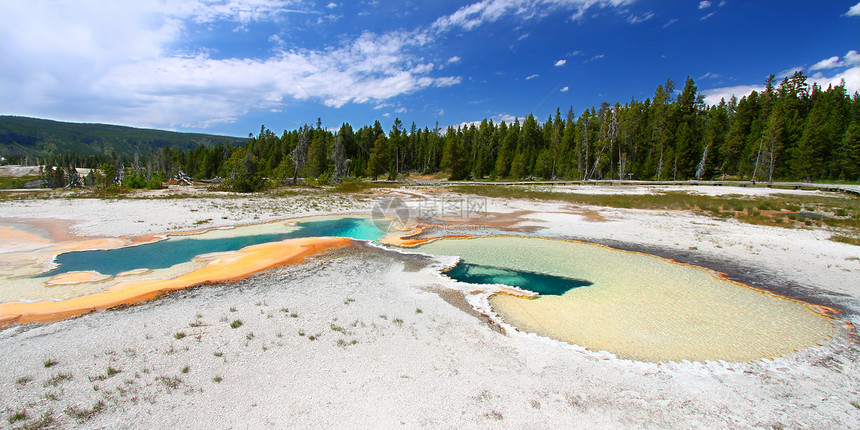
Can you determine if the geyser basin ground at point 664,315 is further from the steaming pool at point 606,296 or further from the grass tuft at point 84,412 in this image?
the grass tuft at point 84,412

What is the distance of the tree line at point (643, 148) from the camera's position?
49.8 meters

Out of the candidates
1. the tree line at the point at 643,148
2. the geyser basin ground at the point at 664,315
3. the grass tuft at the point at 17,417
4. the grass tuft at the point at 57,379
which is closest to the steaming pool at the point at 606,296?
the geyser basin ground at the point at 664,315

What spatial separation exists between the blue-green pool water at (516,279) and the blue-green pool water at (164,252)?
7.28 metres

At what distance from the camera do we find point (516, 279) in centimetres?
1209

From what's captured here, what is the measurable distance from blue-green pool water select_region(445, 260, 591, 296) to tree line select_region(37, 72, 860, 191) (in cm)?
4512

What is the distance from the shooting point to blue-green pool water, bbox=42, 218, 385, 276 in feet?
40.2

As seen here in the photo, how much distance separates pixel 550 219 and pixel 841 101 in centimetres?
8394

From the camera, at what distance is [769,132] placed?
154 ft

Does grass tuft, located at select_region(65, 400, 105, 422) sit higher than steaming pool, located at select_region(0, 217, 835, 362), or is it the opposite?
grass tuft, located at select_region(65, 400, 105, 422)

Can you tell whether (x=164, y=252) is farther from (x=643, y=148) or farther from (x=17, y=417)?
(x=643, y=148)

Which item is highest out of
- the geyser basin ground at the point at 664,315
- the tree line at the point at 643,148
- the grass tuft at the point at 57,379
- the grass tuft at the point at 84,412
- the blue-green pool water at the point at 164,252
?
the tree line at the point at 643,148

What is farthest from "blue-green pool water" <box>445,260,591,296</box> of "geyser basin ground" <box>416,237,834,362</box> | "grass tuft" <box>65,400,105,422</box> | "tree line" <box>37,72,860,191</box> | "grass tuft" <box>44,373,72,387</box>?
"tree line" <box>37,72,860,191</box>

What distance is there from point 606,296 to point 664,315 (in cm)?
162

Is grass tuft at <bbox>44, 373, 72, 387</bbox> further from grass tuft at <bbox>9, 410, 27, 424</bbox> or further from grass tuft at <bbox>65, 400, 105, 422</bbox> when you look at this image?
grass tuft at <bbox>65, 400, 105, 422</bbox>
